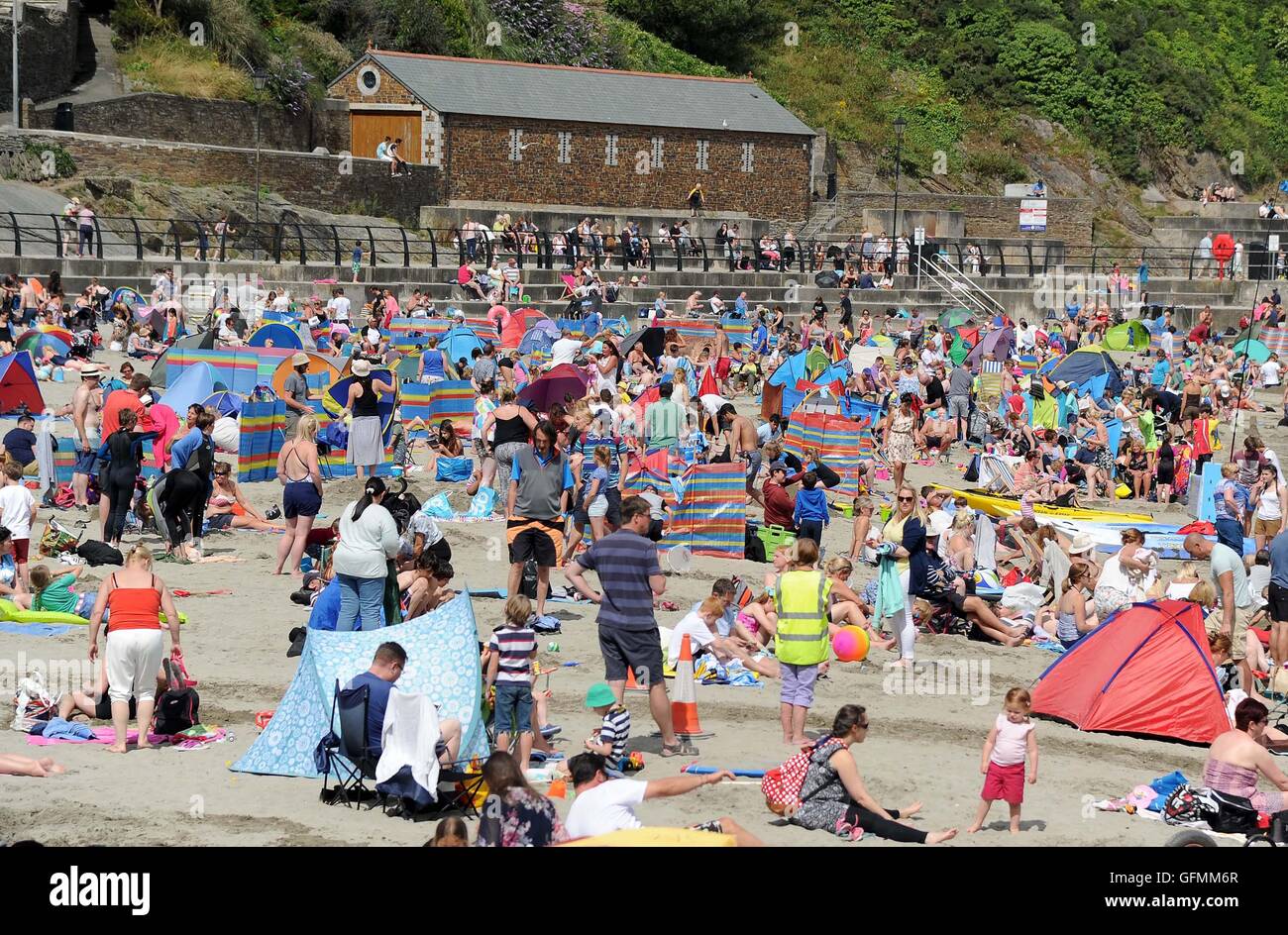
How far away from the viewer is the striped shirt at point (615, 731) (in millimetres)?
9102

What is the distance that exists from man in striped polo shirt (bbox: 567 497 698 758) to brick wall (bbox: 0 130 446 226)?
24106 mm

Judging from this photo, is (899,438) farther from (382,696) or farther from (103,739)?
(382,696)

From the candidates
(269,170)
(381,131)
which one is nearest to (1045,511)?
(269,170)

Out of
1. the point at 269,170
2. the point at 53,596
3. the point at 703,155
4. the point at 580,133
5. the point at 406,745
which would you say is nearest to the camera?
the point at 406,745

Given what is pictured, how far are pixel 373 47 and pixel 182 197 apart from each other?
1135cm

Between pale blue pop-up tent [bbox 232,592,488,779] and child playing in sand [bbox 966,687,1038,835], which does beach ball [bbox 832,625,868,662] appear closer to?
child playing in sand [bbox 966,687,1038,835]

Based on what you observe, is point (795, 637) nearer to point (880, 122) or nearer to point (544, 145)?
point (544, 145)

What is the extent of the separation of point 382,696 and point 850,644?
164 inches

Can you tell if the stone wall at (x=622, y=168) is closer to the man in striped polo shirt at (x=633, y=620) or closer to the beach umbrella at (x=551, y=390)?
the beach umbrella at (x=551, y=390)

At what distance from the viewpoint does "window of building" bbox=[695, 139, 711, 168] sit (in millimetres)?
40938

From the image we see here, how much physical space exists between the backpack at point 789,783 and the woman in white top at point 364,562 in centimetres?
297

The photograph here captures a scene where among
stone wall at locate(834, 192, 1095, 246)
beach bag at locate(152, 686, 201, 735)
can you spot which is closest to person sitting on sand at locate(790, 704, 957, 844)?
beach bag at locate(152, 686, 201, 735)

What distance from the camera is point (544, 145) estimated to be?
39.1 m

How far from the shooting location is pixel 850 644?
38.3 feet
